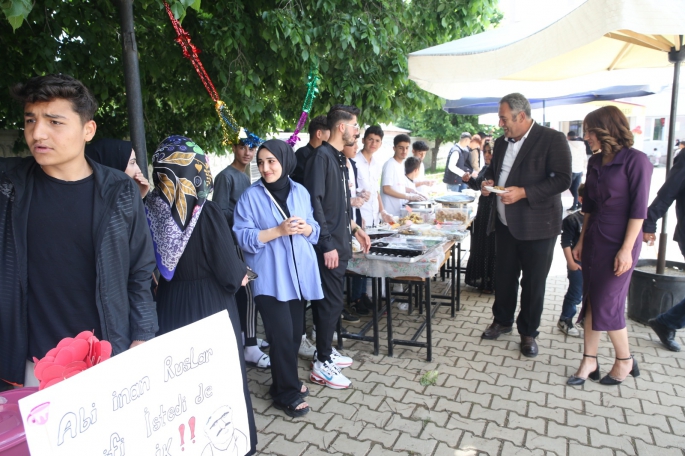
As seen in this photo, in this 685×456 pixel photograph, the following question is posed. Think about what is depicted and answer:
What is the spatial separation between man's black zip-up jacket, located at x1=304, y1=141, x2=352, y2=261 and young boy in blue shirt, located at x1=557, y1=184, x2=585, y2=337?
2035 mm

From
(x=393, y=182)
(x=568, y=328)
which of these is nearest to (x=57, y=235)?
(x=568, y=328)

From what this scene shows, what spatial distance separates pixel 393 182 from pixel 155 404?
4.66 metres

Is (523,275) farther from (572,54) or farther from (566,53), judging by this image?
(572,54)

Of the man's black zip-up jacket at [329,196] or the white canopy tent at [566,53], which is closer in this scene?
the white canopy tent at [566,53]

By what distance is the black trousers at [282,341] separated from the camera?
2953 mm

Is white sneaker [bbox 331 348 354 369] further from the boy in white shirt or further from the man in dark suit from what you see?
the boy in white shirt

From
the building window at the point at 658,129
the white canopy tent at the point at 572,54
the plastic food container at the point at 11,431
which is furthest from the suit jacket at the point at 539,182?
the building window at the point at 658,129

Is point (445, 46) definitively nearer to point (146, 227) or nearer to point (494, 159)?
point (494, 159)

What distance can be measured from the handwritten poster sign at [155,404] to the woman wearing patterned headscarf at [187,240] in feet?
2.11

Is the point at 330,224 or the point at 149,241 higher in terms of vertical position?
the point at 149,241

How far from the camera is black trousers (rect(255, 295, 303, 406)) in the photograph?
9.69 feet

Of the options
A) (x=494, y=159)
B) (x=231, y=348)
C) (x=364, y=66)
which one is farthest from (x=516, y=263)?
(x=231, y=348)

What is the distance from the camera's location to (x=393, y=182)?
226 inches

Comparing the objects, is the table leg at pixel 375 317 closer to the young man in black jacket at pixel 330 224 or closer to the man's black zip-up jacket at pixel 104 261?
the young man in black jacket at pixel 330 224
